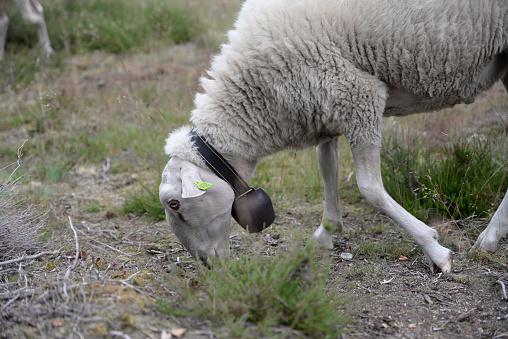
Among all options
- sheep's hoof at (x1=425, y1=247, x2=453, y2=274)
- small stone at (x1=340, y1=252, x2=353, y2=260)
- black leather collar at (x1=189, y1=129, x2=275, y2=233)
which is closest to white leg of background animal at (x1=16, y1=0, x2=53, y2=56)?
black leather collar at (x1=189, y1=129, x2=275, y2=233)

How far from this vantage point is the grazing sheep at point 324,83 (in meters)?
3.11

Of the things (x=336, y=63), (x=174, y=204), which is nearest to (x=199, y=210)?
(x=174, y=204)

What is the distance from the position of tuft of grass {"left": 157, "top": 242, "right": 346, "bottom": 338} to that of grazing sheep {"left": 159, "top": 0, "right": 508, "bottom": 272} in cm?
72

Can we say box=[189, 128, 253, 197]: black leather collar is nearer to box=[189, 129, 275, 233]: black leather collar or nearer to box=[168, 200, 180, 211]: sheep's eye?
box=[189, 129, 275, 233]: black leather collar

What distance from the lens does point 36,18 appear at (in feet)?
26.0

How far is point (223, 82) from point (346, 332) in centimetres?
179

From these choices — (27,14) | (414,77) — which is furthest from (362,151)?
(27,14)

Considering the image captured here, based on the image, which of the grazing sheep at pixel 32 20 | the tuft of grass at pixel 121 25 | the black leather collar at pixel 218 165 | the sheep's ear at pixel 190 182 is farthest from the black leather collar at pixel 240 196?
the grazing sheep at pixel 32 20

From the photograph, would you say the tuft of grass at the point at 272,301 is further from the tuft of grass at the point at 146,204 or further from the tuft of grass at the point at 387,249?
the tuft of grass at the point at 146,204

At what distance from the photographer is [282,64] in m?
3.15

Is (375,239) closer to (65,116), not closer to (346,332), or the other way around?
(346,332)

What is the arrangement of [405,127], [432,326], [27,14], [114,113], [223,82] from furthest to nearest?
[27,14]
[114,113]
[405,127]
[223,82]
[432,326]

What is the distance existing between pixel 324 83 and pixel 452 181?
1.50m

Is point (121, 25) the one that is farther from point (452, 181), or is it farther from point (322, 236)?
point (452, 181)
